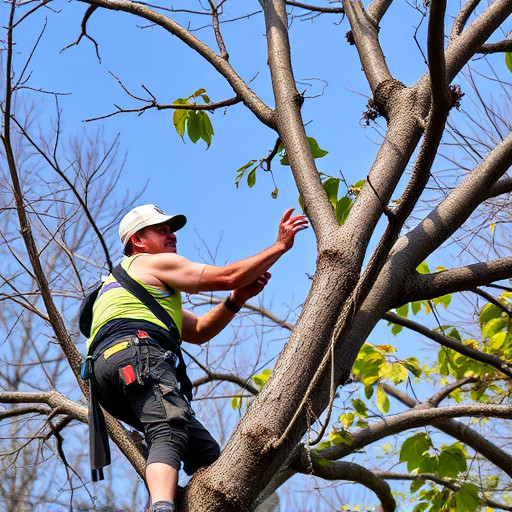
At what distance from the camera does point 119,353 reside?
225 cm

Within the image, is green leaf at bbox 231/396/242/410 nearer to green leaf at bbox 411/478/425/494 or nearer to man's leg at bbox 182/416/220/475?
green leaf at bbox 411/478/425/494

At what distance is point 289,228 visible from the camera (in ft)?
7.77

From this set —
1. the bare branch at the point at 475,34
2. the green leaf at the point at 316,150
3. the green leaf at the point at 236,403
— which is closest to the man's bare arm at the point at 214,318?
the green leaf at the point at 316,150

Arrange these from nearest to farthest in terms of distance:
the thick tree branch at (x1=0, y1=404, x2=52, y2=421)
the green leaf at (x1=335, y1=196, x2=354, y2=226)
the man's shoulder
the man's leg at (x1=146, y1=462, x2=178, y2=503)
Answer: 1. the man's leg at (x1=146, y1=462, x2=178, y2=503)
2. the man's shoulder
3. the thick tree branch at (x1=0, y1=404, x2=52, y2=421)
4. the green leaf at (x1=335, y1=196, x2=354, y2=226)

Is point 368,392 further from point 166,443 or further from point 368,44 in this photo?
point 166,443

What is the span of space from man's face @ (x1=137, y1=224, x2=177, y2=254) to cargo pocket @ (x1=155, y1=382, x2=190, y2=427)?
76 cm

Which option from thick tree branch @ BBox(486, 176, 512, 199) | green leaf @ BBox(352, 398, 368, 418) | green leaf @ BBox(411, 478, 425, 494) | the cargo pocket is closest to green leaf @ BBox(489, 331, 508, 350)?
green leaf @ BBox(352, 398, 368, 418)

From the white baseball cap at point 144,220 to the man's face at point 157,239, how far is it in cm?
3

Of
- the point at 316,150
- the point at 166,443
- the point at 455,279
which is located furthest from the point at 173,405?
the point at 316,150

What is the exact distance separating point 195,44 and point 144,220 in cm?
122

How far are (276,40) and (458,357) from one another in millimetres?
2080

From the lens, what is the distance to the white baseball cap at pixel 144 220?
278 cm

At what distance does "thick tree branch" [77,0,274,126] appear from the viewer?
336 centimetres

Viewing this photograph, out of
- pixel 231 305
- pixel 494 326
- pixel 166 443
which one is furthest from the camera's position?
pixel 494 326
